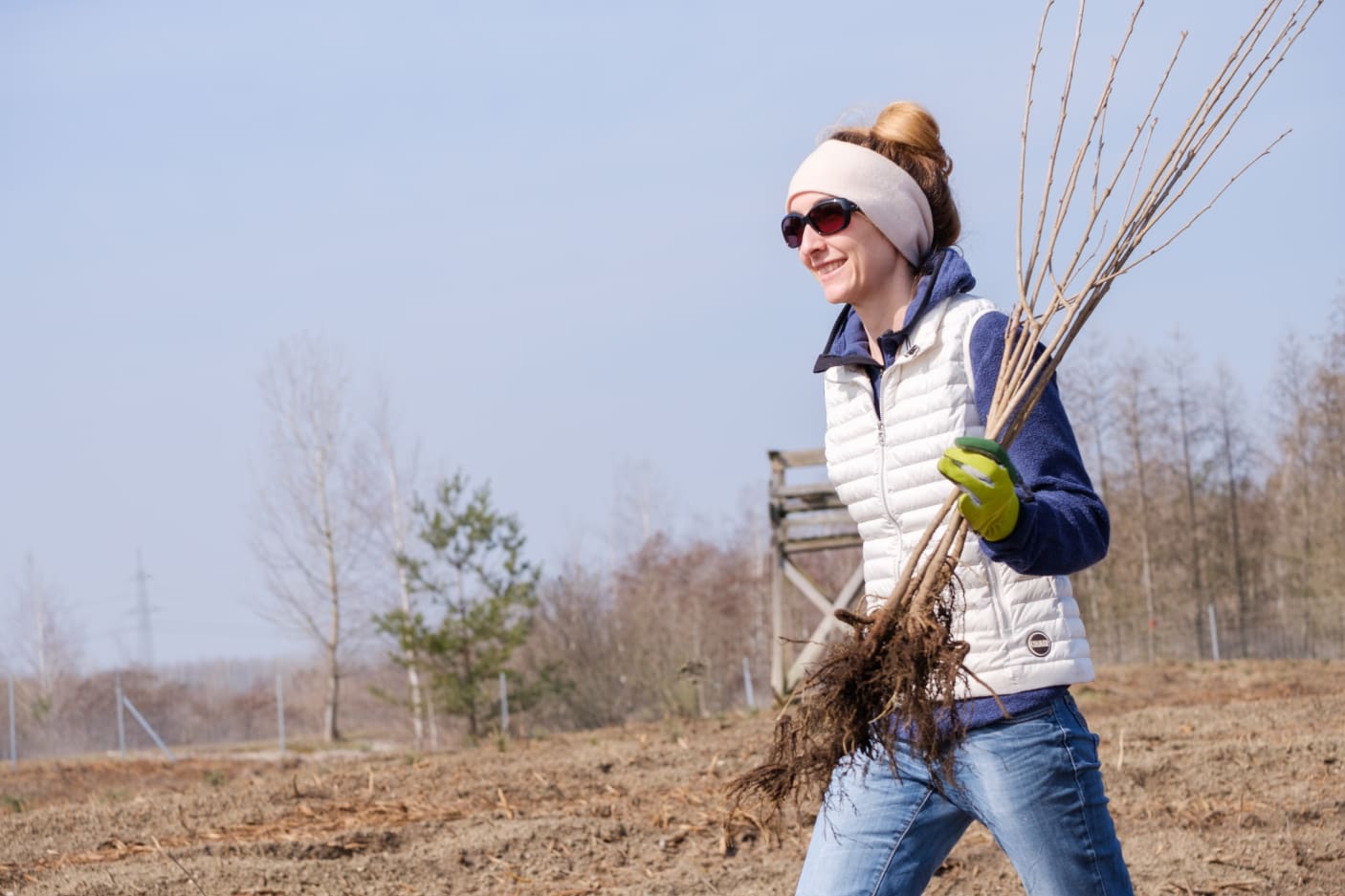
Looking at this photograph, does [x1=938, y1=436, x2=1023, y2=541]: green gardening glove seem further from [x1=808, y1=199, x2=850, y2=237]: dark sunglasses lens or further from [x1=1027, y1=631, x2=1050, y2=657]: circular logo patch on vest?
[x1=808, y1=199, x2=850, y2=237]: dark sunglasses lens

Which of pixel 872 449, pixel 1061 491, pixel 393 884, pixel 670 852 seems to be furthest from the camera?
pixel 670 852

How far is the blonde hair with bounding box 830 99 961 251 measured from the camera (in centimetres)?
251

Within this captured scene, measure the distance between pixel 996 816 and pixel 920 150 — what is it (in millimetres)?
1226

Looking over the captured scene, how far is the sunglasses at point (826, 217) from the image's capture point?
2.41 m

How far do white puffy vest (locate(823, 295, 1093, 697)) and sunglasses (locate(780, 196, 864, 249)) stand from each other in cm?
24

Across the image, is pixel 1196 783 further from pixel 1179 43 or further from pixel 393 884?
pixel 1179 43

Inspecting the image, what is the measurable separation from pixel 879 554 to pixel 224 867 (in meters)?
3.13

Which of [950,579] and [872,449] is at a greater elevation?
[872,449]

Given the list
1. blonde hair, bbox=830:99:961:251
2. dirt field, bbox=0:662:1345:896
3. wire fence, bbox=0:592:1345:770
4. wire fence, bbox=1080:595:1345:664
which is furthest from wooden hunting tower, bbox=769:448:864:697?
wire fence, bbox=1080:595:1345:664

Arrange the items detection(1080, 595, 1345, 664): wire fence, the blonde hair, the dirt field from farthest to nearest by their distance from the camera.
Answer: detection(1080, 595, 1345, 664): wire fence, the dirt field, the blonde hair

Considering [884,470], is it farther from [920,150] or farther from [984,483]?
[920,150]

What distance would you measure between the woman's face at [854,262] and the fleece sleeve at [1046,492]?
23 cm

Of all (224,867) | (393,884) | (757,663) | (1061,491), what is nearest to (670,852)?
(393,884)

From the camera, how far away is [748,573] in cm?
3666
